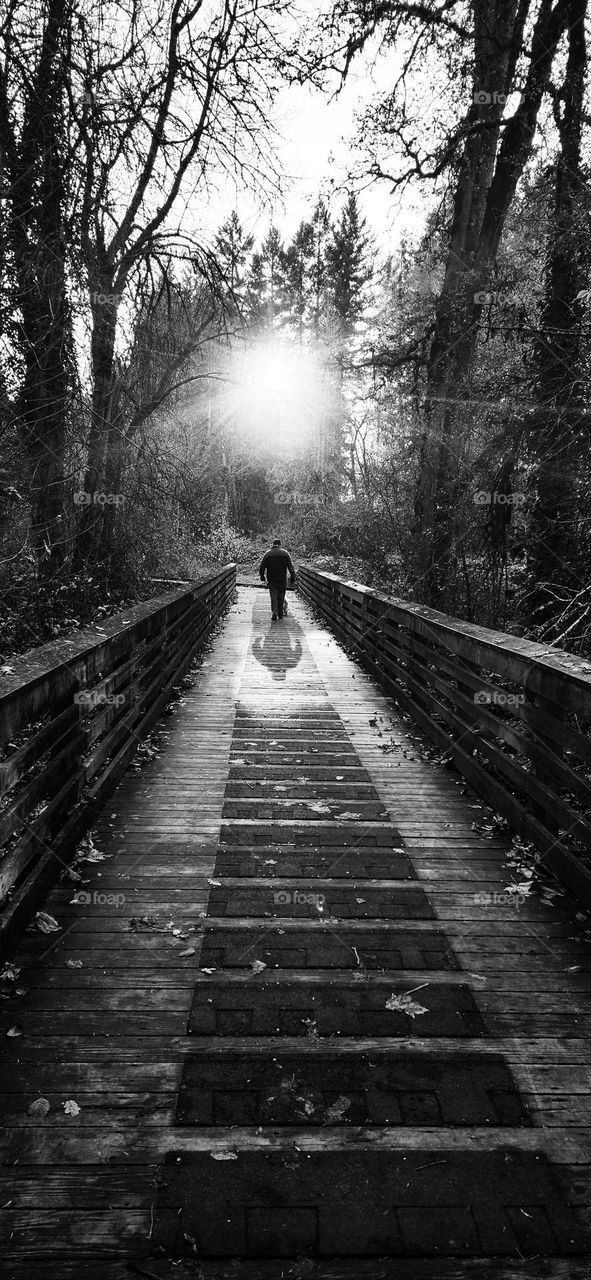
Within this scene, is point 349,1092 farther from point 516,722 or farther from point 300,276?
point 300,276

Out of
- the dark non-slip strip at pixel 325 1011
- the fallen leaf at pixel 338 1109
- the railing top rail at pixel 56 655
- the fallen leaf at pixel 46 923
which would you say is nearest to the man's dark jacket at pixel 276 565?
the railing top rail at pixel 56 655

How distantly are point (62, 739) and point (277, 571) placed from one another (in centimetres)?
1208

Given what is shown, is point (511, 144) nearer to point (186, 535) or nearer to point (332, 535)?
point (186, 535)

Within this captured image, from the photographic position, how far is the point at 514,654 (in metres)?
4.42

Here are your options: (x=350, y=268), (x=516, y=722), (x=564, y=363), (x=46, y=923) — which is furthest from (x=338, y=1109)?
(x=350, y=268)

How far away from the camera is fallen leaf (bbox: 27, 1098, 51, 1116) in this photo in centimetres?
234

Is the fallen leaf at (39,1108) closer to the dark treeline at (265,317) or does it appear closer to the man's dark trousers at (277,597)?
the dark treeline at (265,317)

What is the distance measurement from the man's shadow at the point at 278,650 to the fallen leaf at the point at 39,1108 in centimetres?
790

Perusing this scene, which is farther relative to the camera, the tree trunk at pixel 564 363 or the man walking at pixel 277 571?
the man walking at pixel 277 571

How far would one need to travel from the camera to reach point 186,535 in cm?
1280

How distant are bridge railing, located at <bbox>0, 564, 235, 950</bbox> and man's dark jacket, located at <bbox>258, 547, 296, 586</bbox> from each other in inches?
339

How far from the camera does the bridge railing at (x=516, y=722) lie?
3746 mm

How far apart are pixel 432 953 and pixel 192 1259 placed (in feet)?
5.74

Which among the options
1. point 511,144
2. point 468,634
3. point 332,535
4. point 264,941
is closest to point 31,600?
point 468,634
